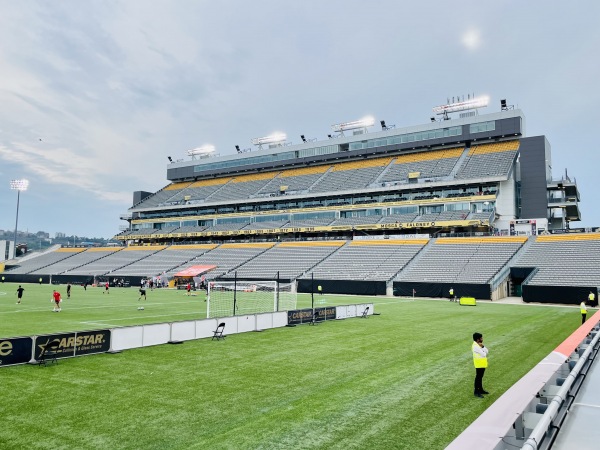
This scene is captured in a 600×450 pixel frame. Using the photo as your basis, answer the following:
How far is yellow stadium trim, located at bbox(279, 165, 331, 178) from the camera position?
87.4 meters

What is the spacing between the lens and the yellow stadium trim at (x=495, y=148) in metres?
68.1

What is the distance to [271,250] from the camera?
230ft

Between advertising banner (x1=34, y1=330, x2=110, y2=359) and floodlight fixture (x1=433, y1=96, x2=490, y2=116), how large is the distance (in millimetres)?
72108

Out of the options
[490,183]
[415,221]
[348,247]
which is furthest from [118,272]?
[490,183]

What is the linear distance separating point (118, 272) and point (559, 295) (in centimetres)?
6143

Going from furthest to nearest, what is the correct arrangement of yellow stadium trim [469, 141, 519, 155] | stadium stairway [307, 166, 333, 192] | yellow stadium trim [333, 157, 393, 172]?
stadium stairway [307, 166, 333, 192] < yellow stadium trim [333, 157, 393, 172] < yellow stadium trim [469, 141, 519, 155]

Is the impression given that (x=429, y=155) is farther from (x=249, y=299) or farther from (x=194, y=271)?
(x=249, y=299)

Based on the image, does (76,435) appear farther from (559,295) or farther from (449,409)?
(559,295)

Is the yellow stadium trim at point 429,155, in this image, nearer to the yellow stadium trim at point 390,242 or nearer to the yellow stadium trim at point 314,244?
the yellow stadium trim at point 390,242

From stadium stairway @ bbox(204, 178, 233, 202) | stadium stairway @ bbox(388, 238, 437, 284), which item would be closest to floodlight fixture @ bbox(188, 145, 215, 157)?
stadium stairway @ bbox(204, 178, 233, 202)

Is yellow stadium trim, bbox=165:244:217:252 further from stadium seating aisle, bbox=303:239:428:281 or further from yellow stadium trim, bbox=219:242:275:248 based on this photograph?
stadium seating aisle, bbox=303:239:428:281

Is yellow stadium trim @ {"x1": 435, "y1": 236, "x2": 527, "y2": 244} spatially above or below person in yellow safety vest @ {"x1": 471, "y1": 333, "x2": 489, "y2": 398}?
above

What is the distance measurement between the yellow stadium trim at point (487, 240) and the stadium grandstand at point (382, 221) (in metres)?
0.26

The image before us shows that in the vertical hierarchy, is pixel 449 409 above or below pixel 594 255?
below
